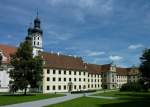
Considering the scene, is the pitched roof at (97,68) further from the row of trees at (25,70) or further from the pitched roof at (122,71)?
the row of trees at (25,70)

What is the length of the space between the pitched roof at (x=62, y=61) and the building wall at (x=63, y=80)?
1369 mm

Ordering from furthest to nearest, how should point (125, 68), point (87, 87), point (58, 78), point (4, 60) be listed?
point (125, 68) < point (87, 87) < point (58, 78) < point (4, 60)

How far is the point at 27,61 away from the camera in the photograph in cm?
5697

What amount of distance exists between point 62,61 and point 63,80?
20.7 ft

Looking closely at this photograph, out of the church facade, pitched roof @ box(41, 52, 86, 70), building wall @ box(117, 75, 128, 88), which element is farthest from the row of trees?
building wall @ box(117, 75, 128, 88)

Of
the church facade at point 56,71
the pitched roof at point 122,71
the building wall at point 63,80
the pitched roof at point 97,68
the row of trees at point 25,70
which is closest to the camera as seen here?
the row of trees at point 25,70

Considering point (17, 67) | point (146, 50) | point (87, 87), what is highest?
point (146, 50)

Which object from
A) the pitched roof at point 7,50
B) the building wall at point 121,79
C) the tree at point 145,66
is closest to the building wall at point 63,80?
the pitched roof at point 7,50

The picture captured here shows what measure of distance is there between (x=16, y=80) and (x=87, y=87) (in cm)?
4529

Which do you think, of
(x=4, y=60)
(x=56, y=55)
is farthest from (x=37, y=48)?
(x=4, y=60)

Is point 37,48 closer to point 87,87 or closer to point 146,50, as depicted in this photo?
point 87,87

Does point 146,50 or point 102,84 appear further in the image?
point 102,84

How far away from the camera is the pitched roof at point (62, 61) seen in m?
81.8

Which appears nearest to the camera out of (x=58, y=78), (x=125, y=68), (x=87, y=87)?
(x=58, y=78)
